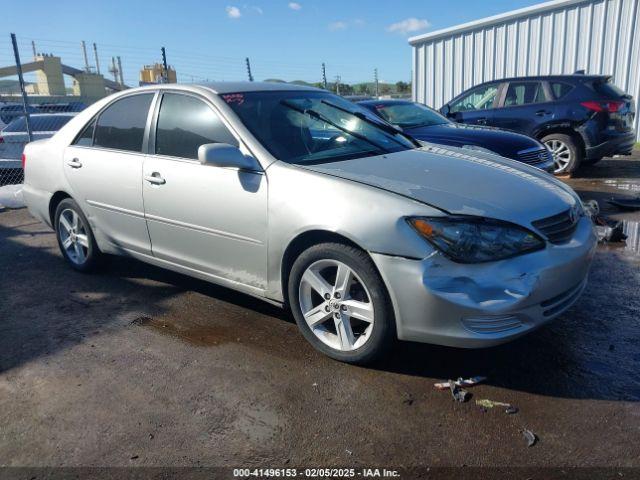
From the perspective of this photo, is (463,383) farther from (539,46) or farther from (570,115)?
(539,46)

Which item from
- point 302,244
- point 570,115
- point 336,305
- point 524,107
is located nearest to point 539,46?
point 524,107

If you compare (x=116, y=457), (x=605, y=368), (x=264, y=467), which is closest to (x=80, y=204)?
(x=116, y=457)

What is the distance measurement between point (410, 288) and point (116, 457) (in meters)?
1.59

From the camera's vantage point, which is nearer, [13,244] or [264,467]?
[264,467]

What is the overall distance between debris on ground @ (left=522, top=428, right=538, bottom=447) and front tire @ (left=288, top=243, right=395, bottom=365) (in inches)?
31.4

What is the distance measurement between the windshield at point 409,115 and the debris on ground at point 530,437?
5.79 metres

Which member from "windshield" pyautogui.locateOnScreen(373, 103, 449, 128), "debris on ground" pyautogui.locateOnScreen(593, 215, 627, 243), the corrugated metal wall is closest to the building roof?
the corrugated metal wall

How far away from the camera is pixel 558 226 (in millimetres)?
3041

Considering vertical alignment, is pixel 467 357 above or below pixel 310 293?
below

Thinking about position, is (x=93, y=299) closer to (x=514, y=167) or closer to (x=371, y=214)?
(x=371, y=214)

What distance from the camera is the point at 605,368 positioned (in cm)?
306

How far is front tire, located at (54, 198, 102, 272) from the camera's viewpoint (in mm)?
4789

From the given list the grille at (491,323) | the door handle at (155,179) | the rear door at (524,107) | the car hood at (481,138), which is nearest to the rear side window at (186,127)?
the door handle at (155,179)

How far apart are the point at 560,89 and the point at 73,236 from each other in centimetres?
786
